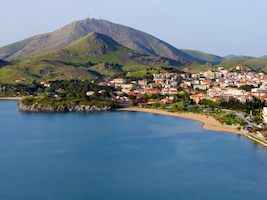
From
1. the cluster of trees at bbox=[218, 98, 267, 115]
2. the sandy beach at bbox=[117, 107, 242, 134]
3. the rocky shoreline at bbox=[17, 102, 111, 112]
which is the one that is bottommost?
the sandy beach at bbox=[117, 107, 242, 134]

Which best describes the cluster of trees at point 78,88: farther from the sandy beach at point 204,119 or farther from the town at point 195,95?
the sandy beach at point 204,119

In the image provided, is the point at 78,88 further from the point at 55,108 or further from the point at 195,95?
the point at 195,95

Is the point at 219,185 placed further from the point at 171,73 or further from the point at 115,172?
the point at 171,73

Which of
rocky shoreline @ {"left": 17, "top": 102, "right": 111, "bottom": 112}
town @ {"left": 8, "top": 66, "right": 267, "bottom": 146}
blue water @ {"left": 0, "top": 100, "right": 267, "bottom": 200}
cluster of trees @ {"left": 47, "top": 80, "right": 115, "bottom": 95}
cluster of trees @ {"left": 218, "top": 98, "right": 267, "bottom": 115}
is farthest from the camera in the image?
cluster of trees @ {"left": 47, "top": 80, "right": 115, "bottom": 95}

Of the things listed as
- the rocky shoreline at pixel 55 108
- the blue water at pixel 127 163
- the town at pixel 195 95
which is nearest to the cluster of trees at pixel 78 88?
the town at pixel 195 95

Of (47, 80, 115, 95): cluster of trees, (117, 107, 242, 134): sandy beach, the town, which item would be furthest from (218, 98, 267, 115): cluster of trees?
(47, 80, 115, 95): cluster of trees

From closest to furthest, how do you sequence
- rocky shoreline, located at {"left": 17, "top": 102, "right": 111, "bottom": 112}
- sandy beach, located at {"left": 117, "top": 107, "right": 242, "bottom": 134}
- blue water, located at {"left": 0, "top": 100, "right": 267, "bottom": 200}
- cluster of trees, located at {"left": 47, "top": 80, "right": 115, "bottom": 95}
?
blue water, located at {"left": 0, "top": 100, "right": 267, "bottom": 200}
sandy beach, located at {"left": 117, "top": 107, "right": 242, "bottom": 134}
rocky shoreline, located at {"left": 17, "top": 102, "right": 111, "bottom": 112}
cluster of trees, located at {"left": 47, "top": 80, "right": 115, "bottom": 95}

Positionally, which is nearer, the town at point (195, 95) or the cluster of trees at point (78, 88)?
the town at point (195, 95)

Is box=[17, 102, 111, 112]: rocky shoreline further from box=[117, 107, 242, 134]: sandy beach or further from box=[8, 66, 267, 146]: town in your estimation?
box=[117, 107, 242, 134]: sandy beach

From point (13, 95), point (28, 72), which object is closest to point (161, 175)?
point (13, 95)

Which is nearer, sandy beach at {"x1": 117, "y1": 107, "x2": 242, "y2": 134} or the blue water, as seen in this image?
the blue water
